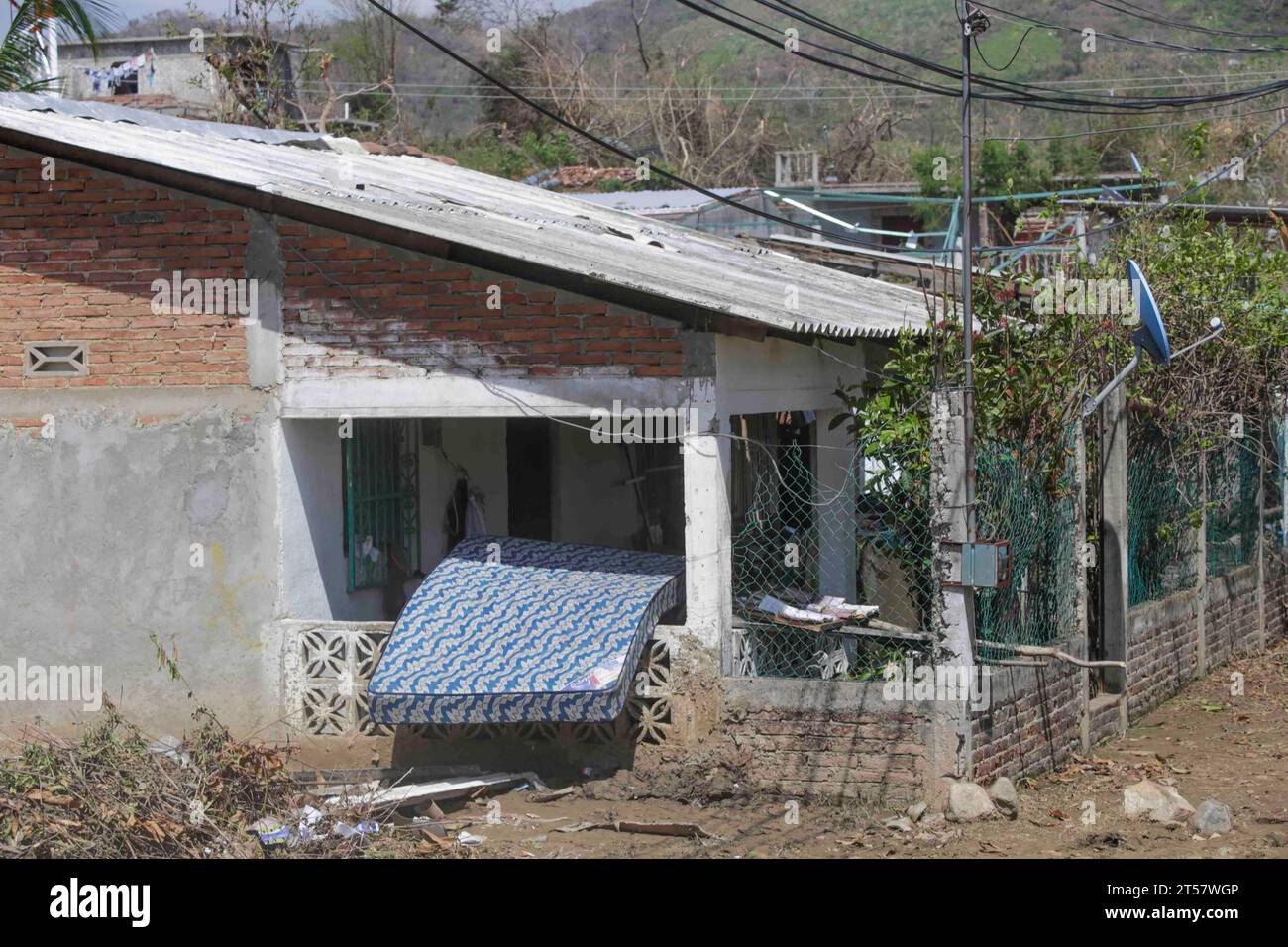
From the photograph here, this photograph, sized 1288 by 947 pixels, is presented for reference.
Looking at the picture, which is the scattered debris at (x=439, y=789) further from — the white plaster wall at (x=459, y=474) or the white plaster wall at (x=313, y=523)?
the white plaster wall at (x=459, y=474)

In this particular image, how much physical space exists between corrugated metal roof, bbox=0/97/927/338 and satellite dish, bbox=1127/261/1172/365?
1.34 meters

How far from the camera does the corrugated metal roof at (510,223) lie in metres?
7.84

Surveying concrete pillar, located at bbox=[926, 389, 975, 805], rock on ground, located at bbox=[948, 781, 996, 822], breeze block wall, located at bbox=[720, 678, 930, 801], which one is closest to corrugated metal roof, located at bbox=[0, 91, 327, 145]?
breeze block wall, located at bbox=[720, 678, 930, 801]

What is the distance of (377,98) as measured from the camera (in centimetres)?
3550

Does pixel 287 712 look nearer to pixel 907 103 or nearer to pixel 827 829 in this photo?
pixel 827 829

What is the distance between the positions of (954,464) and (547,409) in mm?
2323

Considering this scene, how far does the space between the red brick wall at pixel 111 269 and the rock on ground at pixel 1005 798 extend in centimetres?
497

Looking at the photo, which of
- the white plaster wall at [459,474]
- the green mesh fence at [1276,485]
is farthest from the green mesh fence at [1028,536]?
the green mesh fence at [1276,485]

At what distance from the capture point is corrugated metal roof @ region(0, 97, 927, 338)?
7836mm

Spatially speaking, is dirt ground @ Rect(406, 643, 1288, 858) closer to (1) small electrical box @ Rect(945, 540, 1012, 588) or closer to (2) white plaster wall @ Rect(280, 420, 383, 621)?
(1) small electrical box @ Rect(945, 540, 1012, 588)

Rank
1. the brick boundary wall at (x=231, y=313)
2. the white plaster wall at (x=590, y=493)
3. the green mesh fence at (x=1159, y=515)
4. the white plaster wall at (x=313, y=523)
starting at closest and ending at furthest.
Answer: the brick boundary wall at (x=231, y=313) → the white plaster wall at (x=313, y=523) → the green mesh fence at (x=1159, y=515) → the white plaster wall at (x=590, y=493)

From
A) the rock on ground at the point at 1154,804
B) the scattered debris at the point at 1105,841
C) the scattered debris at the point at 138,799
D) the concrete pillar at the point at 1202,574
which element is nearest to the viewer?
the scattered debris at the point at 138,799

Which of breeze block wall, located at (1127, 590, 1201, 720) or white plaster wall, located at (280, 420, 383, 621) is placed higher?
white plaster wall, located at (280, 420, 383, 621)

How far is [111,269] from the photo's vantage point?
8672mm
